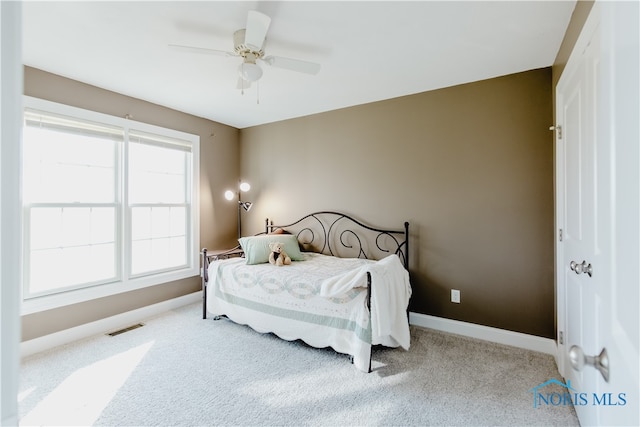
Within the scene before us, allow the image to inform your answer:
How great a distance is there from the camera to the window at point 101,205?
2.70 metres

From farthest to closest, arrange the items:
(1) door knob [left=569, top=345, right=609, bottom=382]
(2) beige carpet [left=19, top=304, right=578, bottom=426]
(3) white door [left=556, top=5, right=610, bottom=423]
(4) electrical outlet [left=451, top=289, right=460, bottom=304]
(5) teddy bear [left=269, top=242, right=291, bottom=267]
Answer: (5) teddy bear [left=269, top=242, right=291, bottom=267], (4) electrical outlet [left=451, top=289, right=460, bottom=304], (2) beige carpet [left=19, top=304, right=578, bottom=426], (3) white door [left=556, top=5, right=610, bottom=423], (1) door knob [left=569, top=345, right=609, bottom=382]

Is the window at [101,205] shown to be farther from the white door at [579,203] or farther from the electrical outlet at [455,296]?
the white door at [579,203]

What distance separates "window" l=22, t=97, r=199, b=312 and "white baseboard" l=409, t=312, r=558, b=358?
115 inches

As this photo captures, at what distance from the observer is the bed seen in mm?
2314

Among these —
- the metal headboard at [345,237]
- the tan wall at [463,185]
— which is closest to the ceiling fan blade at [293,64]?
the tan wall at [463,185]

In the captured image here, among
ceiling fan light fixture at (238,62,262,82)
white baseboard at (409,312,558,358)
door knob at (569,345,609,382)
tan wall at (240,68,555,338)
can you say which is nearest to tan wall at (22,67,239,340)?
tan wall at (240,68,555,338)

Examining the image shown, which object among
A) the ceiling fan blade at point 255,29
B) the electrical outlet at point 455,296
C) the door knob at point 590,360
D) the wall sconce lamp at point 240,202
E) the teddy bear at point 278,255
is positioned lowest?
the electrical outlet at point 455,296

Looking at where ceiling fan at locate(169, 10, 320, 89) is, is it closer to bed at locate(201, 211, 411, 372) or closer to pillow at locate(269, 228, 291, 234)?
bed at locate(201, 211, 411, 372)

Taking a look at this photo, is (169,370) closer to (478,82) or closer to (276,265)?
(276,265)

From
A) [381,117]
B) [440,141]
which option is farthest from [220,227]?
[440,141]

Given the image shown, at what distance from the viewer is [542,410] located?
1.86m

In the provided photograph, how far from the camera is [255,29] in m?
1.84

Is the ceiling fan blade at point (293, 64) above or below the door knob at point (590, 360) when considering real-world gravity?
above

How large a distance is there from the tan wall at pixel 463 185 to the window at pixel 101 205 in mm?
1839
